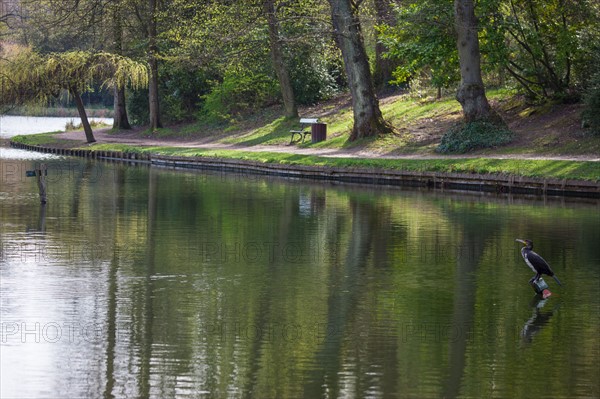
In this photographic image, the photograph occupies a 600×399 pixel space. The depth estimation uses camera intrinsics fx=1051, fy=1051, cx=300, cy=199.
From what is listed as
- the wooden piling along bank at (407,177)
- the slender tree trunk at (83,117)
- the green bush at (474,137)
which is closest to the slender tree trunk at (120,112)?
the slender tree trunk at (83,117)

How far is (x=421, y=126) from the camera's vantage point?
40625 millimetres

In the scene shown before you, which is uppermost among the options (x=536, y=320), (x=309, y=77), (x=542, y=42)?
(x=542, y=42)

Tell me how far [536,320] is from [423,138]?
81.6ft

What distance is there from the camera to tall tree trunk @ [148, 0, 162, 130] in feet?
176

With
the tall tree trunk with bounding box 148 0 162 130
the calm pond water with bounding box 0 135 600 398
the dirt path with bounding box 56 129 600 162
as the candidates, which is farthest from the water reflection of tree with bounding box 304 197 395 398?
the tall tree trunk with bounding box 148 0 162 130

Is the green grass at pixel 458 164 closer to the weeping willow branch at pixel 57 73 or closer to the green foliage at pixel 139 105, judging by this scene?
the weeping willow branch at pixel 57 73

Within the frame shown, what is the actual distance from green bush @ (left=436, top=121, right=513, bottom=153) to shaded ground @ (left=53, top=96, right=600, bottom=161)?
1.32 feet

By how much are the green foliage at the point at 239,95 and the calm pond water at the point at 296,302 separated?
92.9 ft

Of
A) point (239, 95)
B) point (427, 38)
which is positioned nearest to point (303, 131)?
point (427, 38)

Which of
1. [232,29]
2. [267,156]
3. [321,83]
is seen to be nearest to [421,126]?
[267,156]

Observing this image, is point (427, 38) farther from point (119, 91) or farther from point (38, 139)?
point (38, 139)

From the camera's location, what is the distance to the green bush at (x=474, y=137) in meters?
34.9

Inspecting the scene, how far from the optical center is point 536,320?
13992mm

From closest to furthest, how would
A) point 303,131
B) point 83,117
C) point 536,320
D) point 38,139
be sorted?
point 536,320 → point 303,131 → point 83,117 → point 38,139
